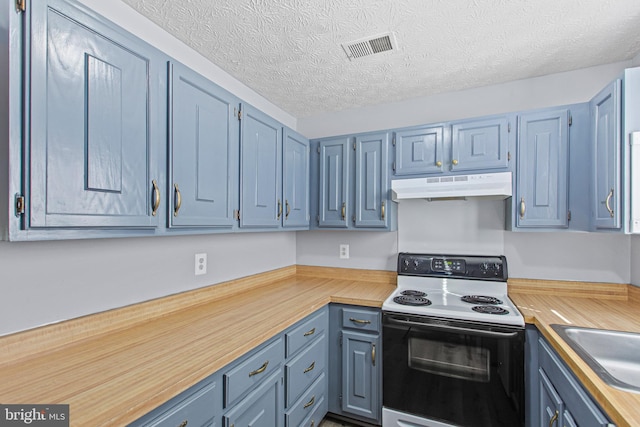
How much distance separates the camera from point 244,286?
2.14 meters

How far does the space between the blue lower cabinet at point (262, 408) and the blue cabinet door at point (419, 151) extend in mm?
1596

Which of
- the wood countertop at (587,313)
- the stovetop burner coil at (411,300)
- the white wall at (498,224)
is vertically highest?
the white wall at (498,224)

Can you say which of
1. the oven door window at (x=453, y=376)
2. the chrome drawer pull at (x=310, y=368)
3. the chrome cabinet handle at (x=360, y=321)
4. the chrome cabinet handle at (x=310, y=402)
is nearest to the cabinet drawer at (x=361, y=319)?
the chrome cabinet handle at (x=360, y=321)

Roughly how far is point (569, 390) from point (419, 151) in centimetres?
155

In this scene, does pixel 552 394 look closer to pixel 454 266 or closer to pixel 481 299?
pixel 481 299

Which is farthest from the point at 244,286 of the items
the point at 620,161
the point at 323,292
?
the point at 620,161

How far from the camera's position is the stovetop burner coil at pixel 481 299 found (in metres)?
1.90

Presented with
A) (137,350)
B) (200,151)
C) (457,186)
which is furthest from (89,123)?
(457,186)

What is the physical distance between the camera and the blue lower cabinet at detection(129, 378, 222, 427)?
2.91 ft

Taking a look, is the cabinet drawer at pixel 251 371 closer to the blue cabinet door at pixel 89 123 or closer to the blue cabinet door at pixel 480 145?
the blue cabinet door at pixel 89 123

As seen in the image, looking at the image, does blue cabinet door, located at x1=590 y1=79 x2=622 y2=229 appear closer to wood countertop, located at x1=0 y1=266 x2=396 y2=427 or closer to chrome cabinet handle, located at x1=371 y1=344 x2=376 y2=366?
wood countertop, located at x1=0 y1=266 x2=396 y2=427

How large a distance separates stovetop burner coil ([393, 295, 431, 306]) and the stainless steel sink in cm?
67

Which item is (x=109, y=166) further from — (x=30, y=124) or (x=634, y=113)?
(x=634, y=113)

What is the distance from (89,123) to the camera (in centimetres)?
98
